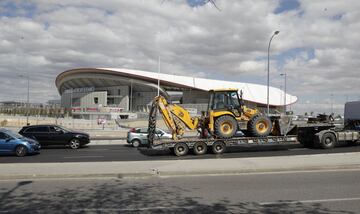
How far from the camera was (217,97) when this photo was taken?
20.2 metres

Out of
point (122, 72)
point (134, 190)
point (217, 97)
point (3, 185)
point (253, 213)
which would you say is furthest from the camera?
point (122, 72)

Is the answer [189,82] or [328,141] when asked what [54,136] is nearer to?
[328,141]

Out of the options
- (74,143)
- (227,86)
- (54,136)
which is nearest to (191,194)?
(74,143)

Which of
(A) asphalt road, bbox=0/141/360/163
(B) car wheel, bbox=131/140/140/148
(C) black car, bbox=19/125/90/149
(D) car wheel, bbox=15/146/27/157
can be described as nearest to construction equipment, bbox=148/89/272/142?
(A) asphalt road, bbox=0/141/360/163

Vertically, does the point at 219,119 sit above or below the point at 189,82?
below

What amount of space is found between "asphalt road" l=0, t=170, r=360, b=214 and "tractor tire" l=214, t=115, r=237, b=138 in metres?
8.23

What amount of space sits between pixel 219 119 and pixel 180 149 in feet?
8.36

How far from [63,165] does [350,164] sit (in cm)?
947

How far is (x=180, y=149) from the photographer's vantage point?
1883cm

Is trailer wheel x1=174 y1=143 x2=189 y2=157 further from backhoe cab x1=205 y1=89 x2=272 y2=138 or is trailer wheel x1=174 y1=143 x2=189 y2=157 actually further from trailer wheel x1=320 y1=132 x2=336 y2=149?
trailer wheel x1=320 y1=132 x2=336 y2=149

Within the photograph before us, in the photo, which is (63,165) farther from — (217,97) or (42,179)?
(217,97)

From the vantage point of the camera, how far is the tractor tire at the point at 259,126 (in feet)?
64.6

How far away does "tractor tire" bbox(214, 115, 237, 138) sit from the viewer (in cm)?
1938

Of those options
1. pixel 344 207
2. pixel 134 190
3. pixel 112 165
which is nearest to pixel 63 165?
pixel 112 165
